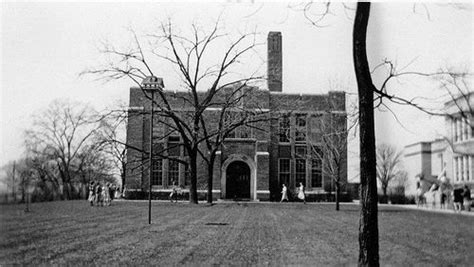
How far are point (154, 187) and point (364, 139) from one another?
27.3m

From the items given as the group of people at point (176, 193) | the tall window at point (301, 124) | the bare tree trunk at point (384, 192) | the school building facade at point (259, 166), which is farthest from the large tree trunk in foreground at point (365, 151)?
the bare tree trunk at point (384, 192)

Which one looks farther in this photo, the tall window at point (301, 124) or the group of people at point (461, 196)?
the tall window at point (301, 124)

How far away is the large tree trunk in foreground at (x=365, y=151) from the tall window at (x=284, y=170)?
31.0 m

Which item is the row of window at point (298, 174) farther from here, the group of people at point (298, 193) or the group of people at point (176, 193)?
the group of people at point (176, 193)

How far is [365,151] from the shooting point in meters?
7.41

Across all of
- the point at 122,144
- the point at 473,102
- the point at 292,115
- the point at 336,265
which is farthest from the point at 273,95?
the point at 336,265

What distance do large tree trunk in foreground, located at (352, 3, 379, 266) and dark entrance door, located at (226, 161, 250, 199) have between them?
30.0 m

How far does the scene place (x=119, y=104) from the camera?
1878 cm

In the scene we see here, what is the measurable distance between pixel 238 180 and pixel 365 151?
3037cm

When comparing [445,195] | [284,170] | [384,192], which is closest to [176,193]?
[284,170]

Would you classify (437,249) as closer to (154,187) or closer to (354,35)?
(354,35)

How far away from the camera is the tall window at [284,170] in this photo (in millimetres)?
38344

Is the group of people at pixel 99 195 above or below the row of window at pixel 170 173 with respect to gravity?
below

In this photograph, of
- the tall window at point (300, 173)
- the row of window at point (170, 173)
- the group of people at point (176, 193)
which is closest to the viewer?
the group of people at point (176, 193)
